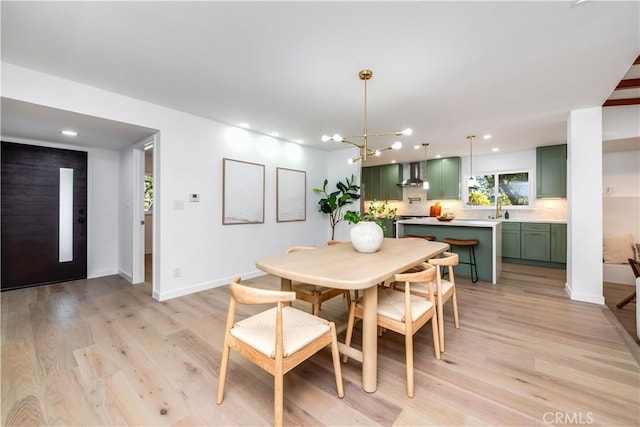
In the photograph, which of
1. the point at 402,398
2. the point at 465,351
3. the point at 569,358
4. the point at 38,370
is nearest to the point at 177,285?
the point at 38,370

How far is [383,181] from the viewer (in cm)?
729

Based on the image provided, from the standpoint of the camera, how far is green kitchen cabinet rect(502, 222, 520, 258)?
17.5 ft

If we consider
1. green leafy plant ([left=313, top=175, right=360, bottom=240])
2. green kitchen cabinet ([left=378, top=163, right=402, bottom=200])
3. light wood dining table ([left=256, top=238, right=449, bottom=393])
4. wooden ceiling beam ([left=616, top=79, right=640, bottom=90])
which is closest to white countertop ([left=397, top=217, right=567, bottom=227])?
green leafy plant ([left=313, top=175, right=360, bottom=240])

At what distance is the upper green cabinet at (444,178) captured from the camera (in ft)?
20.4

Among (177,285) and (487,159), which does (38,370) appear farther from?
(487,159)

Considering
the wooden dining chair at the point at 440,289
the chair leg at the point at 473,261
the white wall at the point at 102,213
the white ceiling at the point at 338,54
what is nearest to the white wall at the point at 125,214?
the white wall at the point at 102,213

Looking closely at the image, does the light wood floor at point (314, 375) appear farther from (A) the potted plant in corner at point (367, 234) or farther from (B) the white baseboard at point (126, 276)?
(B) the white baseboard at point (126, 276)

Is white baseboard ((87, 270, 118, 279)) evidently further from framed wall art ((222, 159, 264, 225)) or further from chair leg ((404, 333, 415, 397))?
chair leg ((404, 333, 415, 397))

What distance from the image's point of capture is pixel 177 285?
3441 mm

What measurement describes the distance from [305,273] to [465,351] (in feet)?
5.23

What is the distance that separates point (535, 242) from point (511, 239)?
387 millimetres

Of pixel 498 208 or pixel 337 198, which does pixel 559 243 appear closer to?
pixel 498 208

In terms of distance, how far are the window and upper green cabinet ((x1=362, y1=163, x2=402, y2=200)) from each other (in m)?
1.78

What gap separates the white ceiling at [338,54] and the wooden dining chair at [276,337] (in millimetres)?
1778
